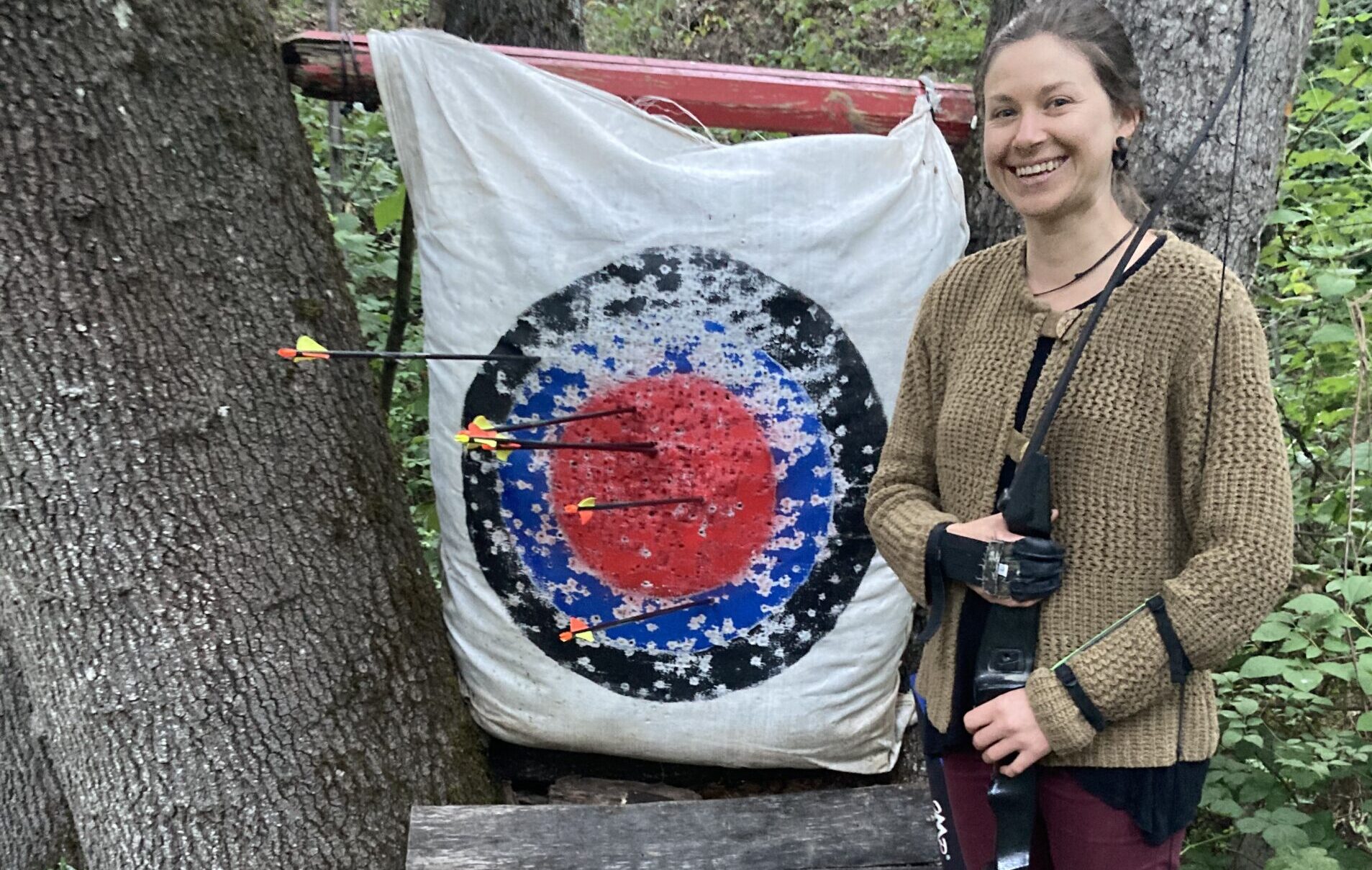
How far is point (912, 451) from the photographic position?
1321mm

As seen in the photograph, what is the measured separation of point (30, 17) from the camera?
1.47 m

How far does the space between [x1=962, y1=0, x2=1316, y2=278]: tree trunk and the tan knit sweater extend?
1.96 feet

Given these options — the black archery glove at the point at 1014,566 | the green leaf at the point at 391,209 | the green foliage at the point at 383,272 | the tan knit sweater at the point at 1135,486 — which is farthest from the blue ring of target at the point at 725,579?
the black archery glove at the point at 1014,566

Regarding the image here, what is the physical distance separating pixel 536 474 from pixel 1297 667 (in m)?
1.42

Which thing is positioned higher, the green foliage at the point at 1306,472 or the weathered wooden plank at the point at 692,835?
the green foliage at the point at 1306,472

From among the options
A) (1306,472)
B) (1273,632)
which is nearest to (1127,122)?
(1273,632)

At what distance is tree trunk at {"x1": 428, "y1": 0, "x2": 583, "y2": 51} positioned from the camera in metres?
2.60

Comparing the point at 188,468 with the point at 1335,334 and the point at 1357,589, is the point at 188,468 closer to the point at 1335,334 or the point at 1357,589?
the point at 1357,589

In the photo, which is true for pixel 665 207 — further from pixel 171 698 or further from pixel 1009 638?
pixel 171 698

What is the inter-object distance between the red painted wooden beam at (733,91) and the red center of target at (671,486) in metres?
0.49

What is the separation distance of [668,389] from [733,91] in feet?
1.76

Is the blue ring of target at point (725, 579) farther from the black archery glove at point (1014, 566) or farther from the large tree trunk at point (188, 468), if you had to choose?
the black archery glove at point (1014, 566)

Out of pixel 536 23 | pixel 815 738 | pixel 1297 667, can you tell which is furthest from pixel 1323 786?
pixel 536 23

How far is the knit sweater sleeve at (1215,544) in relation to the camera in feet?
3.31
